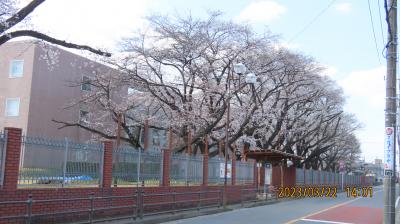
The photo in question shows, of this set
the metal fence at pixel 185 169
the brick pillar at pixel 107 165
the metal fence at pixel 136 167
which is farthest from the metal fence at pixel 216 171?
the brick pillar at pixel 107 165

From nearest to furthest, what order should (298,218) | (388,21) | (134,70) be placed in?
(388,21)
(298,218)
(134,70)

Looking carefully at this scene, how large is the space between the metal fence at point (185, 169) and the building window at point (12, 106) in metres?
26.0

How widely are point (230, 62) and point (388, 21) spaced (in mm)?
15730

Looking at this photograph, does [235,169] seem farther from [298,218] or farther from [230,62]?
[298,218]

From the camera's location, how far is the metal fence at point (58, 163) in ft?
45.7

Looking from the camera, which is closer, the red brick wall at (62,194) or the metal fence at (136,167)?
the red brick wall at (62,194)

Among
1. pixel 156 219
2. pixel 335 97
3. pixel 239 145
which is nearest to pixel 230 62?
pixel 239 145

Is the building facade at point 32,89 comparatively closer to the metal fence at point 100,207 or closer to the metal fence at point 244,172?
the metal fence at point 244,172

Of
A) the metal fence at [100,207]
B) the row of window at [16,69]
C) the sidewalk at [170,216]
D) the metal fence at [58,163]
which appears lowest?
the sidewalk at [170,216]

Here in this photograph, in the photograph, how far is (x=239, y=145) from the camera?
4131cm

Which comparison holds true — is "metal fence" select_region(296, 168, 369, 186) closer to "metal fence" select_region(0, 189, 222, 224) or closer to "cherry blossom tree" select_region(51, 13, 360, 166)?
"cherry blossom tree" select_region(51, 13, 360, 166)

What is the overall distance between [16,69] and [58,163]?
33903 millimetres

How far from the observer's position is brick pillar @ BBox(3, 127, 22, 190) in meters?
13.0

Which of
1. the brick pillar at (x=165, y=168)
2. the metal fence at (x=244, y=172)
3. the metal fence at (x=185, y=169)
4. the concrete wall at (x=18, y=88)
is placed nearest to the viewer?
the brick pillar at (x=165, y=168)
